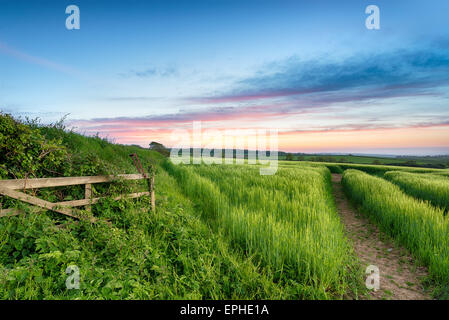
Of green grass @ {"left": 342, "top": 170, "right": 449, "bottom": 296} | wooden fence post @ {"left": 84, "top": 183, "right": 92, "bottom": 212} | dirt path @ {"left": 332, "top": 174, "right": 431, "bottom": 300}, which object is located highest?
wooden fence post @ {"left": 84, "top": 183, "right": 92, "bottom": 212}

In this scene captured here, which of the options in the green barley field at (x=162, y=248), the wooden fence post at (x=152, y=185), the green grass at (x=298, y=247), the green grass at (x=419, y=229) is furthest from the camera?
the wooden fence post at (x=152, y=185)

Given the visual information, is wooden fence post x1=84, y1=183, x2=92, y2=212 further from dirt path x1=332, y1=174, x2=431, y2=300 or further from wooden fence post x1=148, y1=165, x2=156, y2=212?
dirt path x1=332, y1=174, x2=431, y2=300

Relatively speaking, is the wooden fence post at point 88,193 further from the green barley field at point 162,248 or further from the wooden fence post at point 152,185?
the wooden fence post at point 152,185

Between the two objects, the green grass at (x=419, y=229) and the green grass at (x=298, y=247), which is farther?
the green grass at (x=419, y=229)

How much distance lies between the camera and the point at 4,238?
149 inches

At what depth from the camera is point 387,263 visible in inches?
190

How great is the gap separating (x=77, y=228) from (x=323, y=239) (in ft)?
17.0

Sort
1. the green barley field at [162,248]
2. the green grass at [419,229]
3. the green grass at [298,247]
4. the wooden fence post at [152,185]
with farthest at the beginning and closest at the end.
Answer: the wooden fence post at [152,185], the green grass at [419,229], the green grass at [298,247], the green barley field at [162,248]

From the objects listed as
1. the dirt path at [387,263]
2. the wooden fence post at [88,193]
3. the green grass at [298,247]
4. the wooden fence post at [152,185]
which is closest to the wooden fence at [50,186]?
the wooden fence post at [88,193]

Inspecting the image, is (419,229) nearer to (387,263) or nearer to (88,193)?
(387,263)

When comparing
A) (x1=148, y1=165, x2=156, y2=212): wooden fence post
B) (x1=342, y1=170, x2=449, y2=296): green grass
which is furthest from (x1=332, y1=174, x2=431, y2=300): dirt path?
(x1=148, y1=165, x2=156, y2=212): wooden fence post

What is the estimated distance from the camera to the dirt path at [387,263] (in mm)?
3676

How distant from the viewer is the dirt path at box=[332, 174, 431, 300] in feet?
12.1

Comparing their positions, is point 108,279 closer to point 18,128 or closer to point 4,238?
point 4,238
